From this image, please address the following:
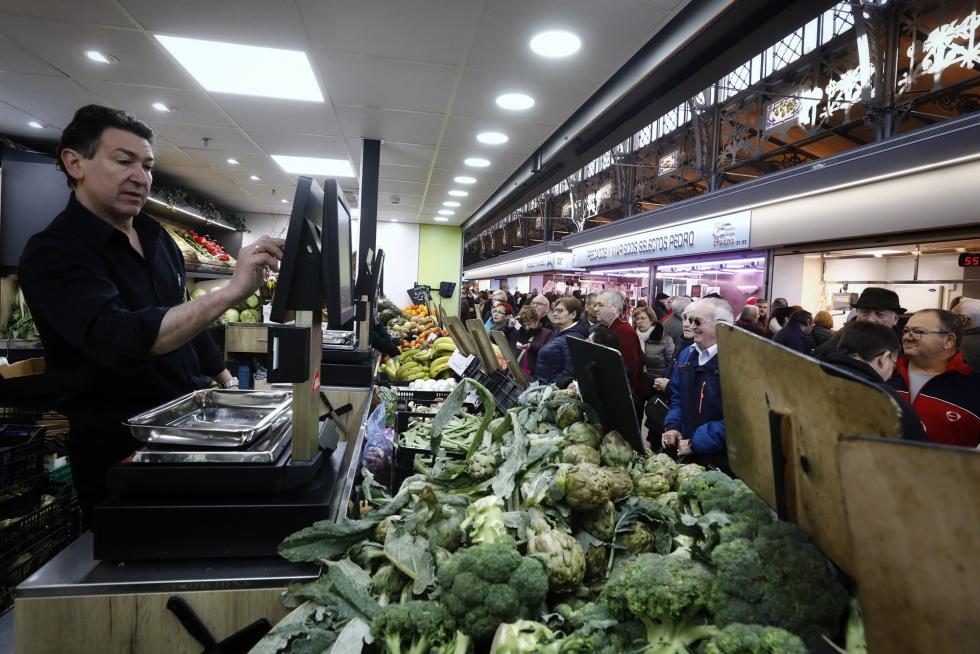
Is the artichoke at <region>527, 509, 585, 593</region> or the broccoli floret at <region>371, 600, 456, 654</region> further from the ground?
the artichoke at <region>527, 509, 585, 593</region>

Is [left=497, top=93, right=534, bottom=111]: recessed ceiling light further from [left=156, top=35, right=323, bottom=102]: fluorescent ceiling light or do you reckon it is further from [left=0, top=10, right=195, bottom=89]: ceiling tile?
[left=0, top=10, right=195, bottom=89]: ceiling tile

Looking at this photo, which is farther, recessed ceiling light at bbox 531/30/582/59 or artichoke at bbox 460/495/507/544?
recessed ceiling light at bbox 531/30/582/59

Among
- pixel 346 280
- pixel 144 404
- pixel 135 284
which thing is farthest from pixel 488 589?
pixel 135 284

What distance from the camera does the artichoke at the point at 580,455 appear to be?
4.71ft

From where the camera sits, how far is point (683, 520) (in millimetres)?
1047

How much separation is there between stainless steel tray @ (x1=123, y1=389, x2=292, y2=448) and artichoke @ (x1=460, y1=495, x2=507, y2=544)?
0.55 metres

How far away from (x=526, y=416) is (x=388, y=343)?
107 inches

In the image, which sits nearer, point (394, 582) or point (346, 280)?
point (394, 582)

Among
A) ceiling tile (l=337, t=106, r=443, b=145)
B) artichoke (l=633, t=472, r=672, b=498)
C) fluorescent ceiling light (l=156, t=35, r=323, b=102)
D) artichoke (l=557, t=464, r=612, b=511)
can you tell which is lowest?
artichoke (l=633, t=472, r=672, b=498)

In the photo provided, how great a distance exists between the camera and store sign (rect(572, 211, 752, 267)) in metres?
7.58

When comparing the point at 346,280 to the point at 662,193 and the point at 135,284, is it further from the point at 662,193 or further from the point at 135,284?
the point at 662,193

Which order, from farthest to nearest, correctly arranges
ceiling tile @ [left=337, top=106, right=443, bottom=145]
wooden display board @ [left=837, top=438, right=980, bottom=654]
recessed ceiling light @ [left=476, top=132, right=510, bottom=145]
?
recessed ceiling light @ [left=476, top=132, right=510, bottom=145] < ceiling tile @ [left=337, top=106, right=443, bottom=145] < wooden display board @ [left=837, top=438, right=980, bottom=654]

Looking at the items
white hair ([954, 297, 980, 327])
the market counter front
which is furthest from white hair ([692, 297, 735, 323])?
the market counter front

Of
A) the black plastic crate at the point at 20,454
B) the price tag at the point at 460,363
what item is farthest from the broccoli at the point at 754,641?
the black plastic crate at the point at 20,454
